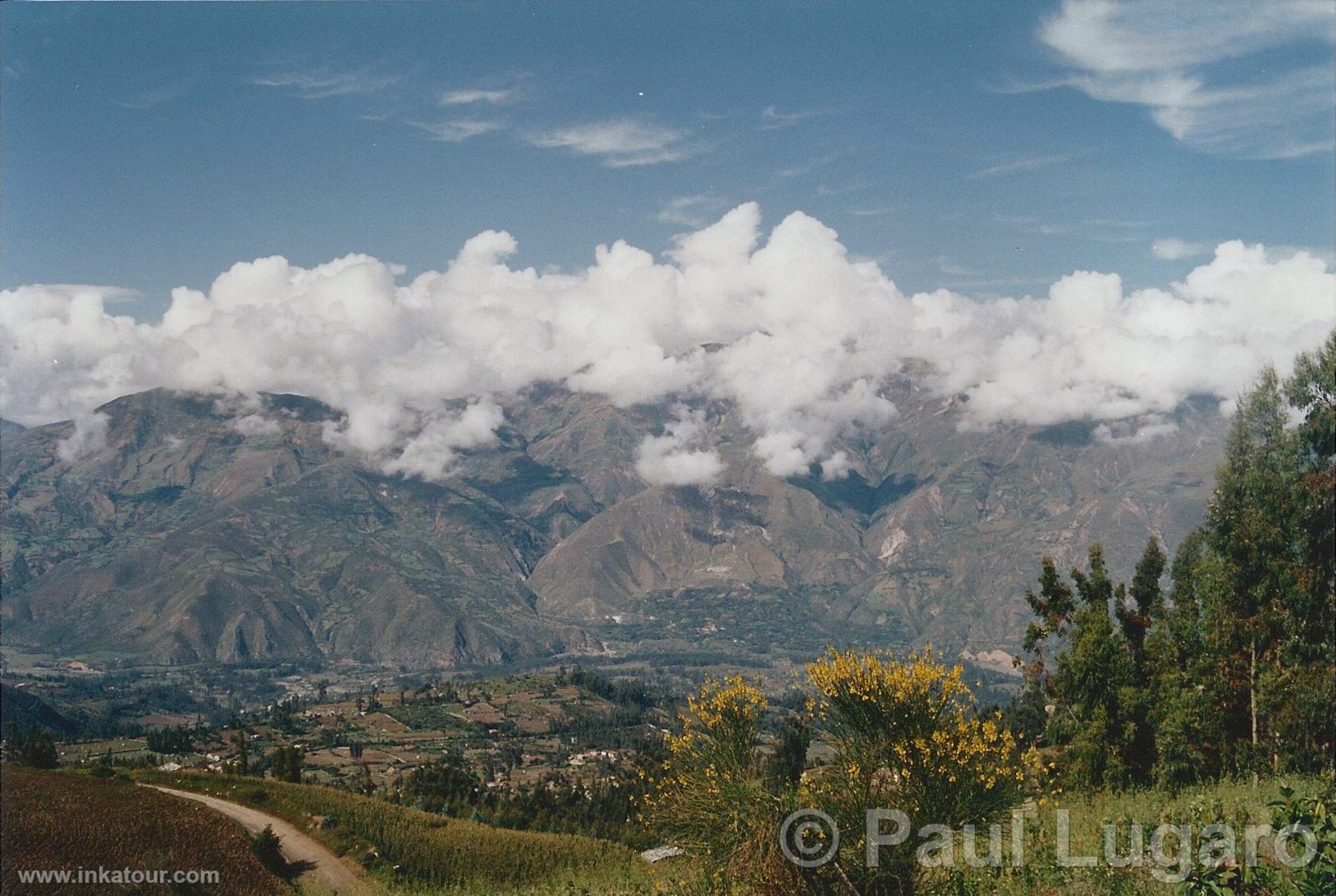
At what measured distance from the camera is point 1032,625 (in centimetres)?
5106

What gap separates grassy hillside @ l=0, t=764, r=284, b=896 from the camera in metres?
18.2

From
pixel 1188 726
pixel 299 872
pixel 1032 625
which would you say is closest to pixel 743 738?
pixel 299 872

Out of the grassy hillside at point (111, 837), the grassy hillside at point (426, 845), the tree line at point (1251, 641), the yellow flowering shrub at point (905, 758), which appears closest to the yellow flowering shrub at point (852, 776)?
the yellow flowering shrub at point (905, 758)

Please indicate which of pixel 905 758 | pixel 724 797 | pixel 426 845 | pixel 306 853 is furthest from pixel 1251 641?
pixel 306 853

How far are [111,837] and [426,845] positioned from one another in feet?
69.6

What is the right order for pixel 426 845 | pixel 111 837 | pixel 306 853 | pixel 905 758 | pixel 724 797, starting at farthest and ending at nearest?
pixel 426 845, pixel 306 853, pixel 111 837, pixel 905 758, pixel 724 797

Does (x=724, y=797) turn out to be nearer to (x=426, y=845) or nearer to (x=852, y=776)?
(x=852, y=776)

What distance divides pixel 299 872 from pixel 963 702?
2765cm

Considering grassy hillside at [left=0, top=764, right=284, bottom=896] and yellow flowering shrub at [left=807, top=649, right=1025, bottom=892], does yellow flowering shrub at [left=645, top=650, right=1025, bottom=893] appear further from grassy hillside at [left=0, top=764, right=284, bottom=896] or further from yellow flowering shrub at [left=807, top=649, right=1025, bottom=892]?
grassy hillside at [left=0, top=764, right=284, bottom=896]

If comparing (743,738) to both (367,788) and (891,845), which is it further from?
(367,788)

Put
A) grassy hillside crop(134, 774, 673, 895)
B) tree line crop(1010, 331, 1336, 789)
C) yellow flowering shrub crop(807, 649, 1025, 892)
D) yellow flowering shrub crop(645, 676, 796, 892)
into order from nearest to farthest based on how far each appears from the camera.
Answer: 1. yellow flowering shrub crop(645, 676, 796, 892)
2. yellow flowering shrub crop(807, 649, 1025, 892)
3. tree line crop(1010, 331, 1336, 789)
4. grassy hillside crop(134, 774, 673, 895)

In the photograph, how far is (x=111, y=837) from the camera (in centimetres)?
2103

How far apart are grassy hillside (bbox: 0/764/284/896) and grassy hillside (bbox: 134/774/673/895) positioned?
744 centimetres

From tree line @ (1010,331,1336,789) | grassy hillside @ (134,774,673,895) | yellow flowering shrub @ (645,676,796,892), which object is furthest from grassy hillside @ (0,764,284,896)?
tree line @ (1010,331,1336,789)
